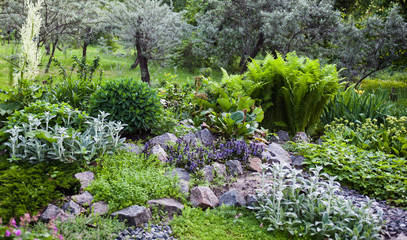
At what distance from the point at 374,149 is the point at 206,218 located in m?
2.93

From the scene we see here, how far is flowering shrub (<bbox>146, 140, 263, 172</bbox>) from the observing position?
375cm

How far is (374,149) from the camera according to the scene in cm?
454

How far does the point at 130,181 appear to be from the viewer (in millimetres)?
3100

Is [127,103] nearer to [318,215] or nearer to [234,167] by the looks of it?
[234,167]

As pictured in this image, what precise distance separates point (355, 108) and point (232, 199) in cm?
352

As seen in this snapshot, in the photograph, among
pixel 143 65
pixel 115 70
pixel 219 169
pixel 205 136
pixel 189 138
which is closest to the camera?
pixel 219 169

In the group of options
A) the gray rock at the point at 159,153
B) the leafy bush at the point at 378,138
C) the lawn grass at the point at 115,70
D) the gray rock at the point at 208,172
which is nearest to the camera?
the gray rock at the point at 208,172

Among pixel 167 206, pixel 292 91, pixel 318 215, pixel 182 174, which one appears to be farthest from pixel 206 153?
pixel 292 91

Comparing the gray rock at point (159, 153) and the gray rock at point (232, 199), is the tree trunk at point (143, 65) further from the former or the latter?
the gray rock at point (232, 199)

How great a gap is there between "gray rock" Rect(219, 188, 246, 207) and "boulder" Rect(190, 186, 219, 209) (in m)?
0.07

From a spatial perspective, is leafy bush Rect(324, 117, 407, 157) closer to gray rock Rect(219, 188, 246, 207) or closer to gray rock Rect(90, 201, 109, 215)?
gray rock Rect(219, 188, 246, 207)

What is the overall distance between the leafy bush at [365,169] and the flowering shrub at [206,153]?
2.49 feet

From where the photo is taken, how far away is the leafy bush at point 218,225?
8.94 feet

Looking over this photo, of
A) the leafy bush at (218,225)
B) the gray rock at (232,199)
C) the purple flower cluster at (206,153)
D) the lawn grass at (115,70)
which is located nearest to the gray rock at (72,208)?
the leafy bush at (218,225)
